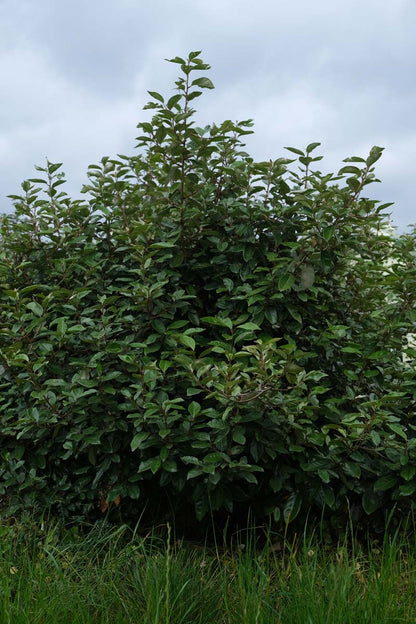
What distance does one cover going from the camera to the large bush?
131 inches

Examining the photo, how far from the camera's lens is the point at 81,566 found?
3330 millimetres

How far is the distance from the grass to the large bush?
37cm

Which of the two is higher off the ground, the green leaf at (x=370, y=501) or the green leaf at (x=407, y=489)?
the green leaf at (x=407, y=489)

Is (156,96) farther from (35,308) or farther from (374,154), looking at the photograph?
(35,308)

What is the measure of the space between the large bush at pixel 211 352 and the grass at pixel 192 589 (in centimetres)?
37

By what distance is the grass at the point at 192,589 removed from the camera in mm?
2676

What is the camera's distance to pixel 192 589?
114 inches

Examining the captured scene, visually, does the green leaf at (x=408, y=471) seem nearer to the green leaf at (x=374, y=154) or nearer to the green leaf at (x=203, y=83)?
the green leaf at (x=374, y=154)

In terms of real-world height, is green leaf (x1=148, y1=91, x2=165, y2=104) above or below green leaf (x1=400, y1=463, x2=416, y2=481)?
above

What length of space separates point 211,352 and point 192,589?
1.37 metres

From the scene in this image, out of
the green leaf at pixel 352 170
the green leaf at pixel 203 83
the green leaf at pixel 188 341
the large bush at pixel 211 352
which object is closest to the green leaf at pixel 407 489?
the large bush at pixel 211 352

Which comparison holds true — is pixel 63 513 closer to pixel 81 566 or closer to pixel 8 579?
pixel 81 566

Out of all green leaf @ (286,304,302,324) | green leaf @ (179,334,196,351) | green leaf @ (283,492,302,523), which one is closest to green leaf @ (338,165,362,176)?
green leaf @ (286,304,302,324)

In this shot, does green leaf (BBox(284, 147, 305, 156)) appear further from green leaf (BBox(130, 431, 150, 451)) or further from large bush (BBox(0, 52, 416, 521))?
green leaf (BBox(130, 431, 150, 451))
